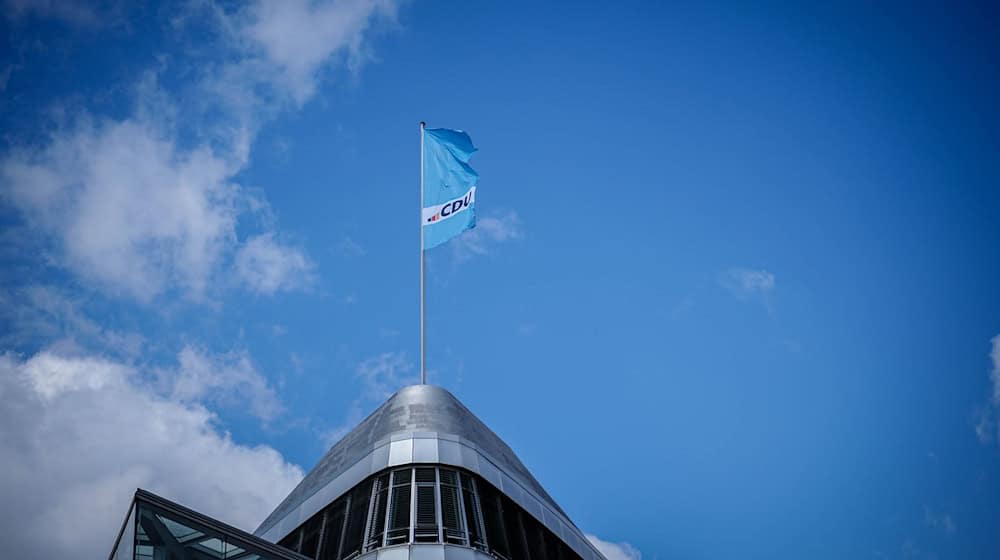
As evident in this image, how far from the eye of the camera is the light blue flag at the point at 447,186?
1718 inches

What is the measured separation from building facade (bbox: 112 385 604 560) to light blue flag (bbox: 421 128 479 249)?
9.06 metres

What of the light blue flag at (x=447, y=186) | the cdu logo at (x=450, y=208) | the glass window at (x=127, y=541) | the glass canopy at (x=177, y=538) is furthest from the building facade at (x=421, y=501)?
the cdu logo at (x=450, y=208)

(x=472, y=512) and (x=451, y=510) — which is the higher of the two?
(x=472, y=512)

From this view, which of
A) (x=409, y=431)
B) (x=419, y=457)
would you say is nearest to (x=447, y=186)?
(x=409, y=431)

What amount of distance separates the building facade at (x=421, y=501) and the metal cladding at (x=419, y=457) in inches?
2.0

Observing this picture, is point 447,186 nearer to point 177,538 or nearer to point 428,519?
point 428,519

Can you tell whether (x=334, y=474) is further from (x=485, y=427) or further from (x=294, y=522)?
(x=485, y=427)

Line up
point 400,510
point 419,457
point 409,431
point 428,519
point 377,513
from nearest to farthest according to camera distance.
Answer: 1. point 428,519
2. point 400,510
3. point 377,513
4. point 419,457
5. point 409,431

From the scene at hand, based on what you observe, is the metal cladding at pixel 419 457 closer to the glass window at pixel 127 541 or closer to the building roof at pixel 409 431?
the building roof at pixel 409 431

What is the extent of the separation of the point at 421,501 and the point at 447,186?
18.8 m

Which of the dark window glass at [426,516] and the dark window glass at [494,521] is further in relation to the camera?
the dark window glass at [494,521]

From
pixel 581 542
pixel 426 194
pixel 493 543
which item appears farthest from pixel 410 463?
pixel 426 194

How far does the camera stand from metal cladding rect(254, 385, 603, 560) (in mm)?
32344

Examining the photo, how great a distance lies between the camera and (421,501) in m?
30.0
